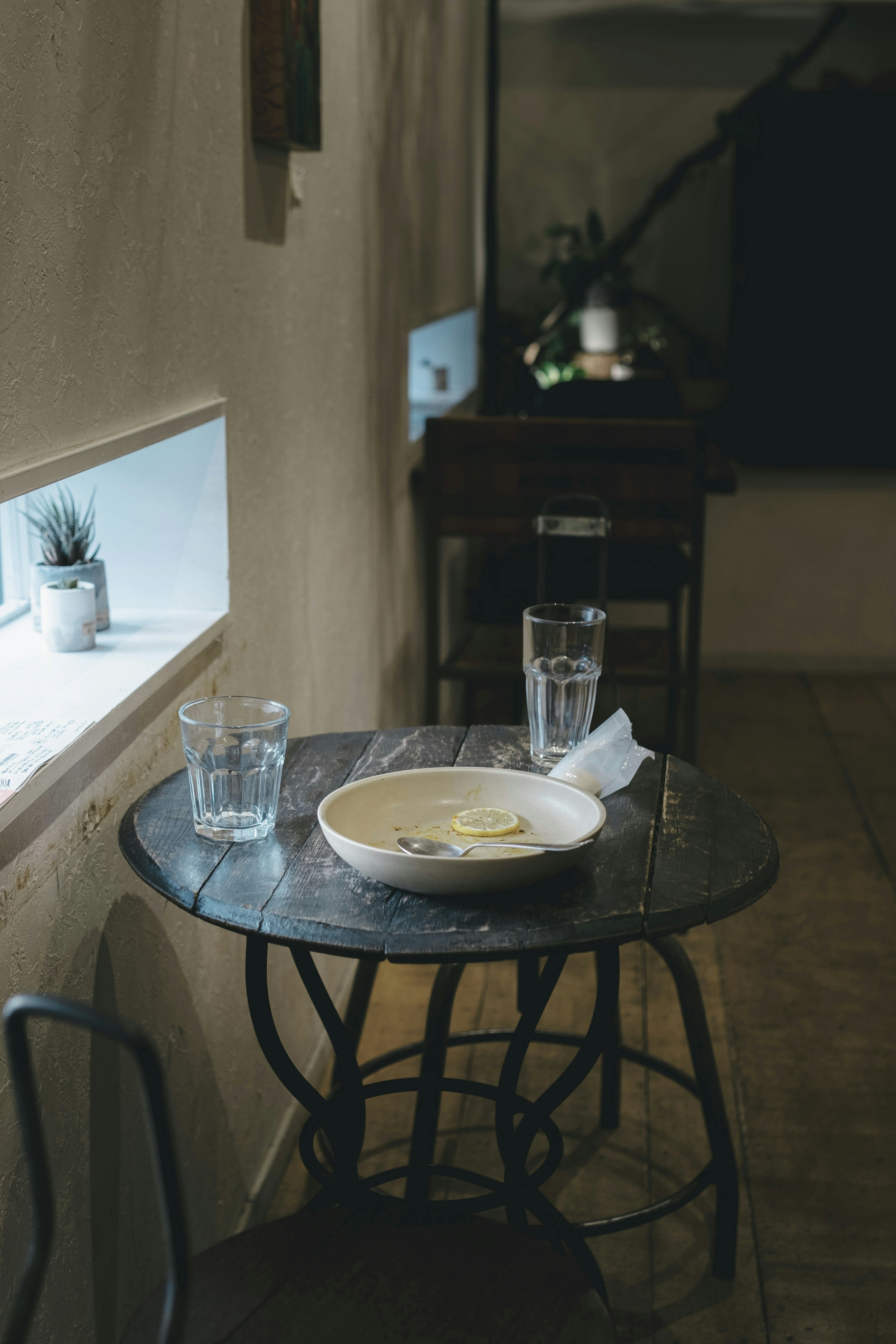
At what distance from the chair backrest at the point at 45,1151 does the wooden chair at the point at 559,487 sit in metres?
2.06

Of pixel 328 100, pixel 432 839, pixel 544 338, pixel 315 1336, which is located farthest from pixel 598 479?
→ pixel 544 338

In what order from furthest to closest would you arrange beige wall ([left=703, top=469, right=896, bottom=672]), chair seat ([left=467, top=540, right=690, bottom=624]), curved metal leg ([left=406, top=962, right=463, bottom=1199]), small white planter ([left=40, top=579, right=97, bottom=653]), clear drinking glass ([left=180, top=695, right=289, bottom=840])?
beige wall ([left=703, top=469, right=896, bottom=672]) < chair seat ([left=467, top=540, right=690, bottom=624]) < curved metal leg ([left=406, top=962, right=463, bottom=1199]) < small white planter ([left=40, top=579, right=97, bottom=653]) < clear drinking glass ([left=180, top=695, right=289, bottom=840])

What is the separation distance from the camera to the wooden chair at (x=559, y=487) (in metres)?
2.74

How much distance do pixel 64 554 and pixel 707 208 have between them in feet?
14.1

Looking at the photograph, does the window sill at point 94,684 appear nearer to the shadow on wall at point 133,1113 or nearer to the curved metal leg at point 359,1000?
the shadow on wall at point 133,1113

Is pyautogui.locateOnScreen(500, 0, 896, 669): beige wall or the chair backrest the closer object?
the chair backrest

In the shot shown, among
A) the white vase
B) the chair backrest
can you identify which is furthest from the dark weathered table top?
the white vase

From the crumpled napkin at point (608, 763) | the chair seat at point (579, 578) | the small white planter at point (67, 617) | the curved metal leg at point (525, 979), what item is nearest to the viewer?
the crumpled napkin at point (608, 763)

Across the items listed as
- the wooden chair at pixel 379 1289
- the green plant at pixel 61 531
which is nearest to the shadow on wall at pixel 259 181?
the green plant at pixel 61 531

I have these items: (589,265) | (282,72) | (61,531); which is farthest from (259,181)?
(589,265)

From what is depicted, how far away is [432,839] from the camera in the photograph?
1.11 metres

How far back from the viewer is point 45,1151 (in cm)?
61

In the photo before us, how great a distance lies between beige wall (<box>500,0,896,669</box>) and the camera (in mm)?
4812

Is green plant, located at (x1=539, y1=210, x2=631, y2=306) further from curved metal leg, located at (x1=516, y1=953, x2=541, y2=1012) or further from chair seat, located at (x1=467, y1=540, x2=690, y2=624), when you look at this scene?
curved metal leg, located at (x1=516, y1=953, x2=541, y2=1012)
